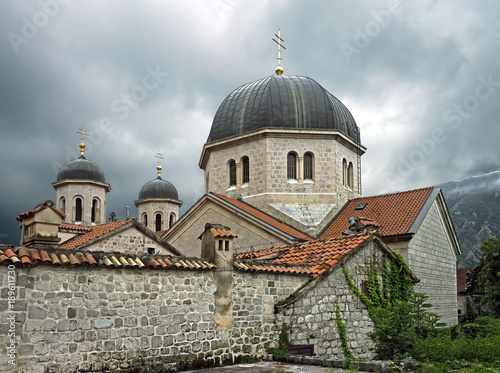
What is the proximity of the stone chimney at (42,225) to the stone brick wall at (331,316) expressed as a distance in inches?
224

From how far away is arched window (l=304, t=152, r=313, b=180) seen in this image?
26000 millimetres

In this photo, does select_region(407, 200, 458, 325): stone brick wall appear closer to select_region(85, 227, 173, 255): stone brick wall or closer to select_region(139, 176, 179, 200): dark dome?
select_region(85, 227, 173, 255): stone brick wall

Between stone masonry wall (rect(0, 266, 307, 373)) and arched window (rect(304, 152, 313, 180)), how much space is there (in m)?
15.0

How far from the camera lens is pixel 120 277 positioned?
30.2ft

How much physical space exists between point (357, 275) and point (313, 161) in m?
13.4

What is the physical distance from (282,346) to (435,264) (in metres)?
14.3

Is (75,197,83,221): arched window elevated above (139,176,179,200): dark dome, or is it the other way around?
(139,176,179,200): dark dome

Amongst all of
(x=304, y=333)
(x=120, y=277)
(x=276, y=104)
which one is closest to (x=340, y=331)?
(x=304, y=333)

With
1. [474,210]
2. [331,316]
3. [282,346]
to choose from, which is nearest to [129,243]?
[282,346]

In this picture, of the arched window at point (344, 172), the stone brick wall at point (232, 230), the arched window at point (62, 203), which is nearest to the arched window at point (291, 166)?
the arched window at point (344, 172)

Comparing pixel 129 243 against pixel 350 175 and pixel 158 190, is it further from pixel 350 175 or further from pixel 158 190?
pixel 158 190

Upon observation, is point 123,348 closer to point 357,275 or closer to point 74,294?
point 74,294

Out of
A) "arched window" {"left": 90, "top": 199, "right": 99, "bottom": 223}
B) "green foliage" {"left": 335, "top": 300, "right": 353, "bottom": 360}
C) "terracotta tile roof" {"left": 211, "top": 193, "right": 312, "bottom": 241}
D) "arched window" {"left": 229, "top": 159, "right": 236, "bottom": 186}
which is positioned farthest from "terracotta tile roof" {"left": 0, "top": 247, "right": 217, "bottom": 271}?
"arched window" {"left": 90, "top": 199, "right": 99, "bottom": 223}

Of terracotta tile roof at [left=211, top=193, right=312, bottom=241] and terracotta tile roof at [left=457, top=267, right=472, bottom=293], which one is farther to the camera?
terracotta tile roof at [left=457, top=267, right=472, bottom=293]
